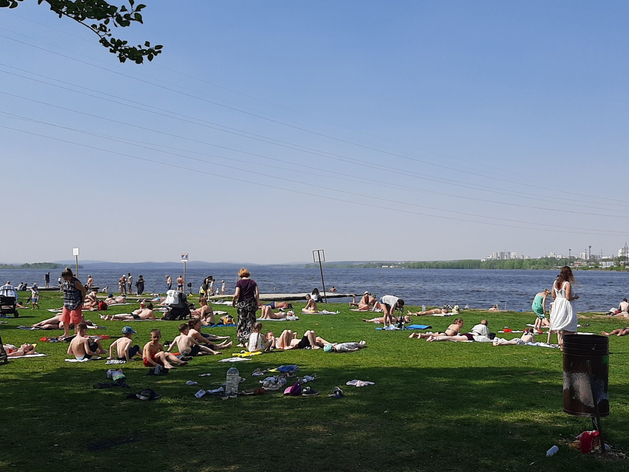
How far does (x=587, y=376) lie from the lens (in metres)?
6.57

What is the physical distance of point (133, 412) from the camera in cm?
828

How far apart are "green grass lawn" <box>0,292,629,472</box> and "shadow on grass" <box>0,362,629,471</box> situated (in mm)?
23

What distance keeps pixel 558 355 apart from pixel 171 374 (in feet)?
30.3

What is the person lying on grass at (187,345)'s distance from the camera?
14.1 meters

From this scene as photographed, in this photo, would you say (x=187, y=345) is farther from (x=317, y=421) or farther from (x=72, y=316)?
(x=317, y=421)

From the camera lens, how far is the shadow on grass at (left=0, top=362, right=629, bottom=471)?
6090 millimetres

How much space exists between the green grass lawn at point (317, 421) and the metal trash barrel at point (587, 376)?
0.46 metres

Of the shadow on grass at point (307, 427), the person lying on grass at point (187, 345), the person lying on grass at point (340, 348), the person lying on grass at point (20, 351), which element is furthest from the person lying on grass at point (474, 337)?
the person lying on grass at point (20, 351)

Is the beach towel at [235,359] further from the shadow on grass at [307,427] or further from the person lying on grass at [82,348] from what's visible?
the person lying on grass at [82,348]

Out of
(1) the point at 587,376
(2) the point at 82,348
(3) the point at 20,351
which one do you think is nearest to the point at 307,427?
(1) the point at 587,376

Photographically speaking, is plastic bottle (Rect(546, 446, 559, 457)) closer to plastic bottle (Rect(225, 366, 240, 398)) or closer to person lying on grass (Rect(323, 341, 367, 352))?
plastic bottle (Rect(225, 366, 240, 398))

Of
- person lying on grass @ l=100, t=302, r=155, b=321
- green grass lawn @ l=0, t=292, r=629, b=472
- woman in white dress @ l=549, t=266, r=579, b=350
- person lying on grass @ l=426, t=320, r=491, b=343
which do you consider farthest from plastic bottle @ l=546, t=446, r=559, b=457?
person lying on grass @ l=100, t=302, r=155, b=321

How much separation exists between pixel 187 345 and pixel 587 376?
33.0 feet

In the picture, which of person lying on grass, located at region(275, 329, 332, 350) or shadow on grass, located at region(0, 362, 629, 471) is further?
person lying on grass, located at region(275, 329, 332, 350)
